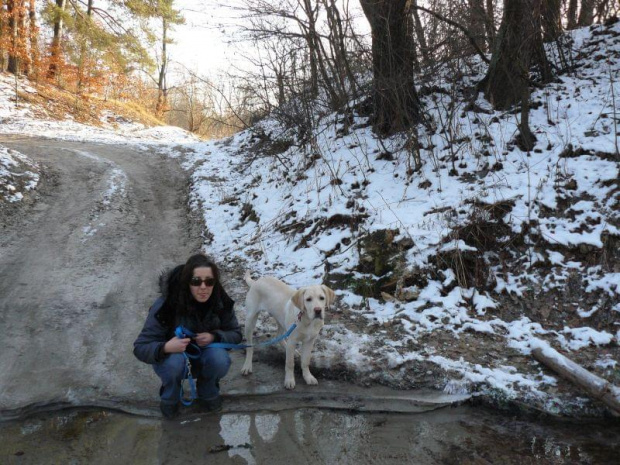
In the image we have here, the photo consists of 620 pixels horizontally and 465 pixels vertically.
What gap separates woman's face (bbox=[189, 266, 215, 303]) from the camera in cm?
334

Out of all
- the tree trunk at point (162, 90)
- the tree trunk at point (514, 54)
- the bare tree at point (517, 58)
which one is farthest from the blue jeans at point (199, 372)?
the tree trunk at point (162, 90)

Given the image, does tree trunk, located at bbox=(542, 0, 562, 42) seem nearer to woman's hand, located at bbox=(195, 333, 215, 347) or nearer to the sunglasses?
the sunglasses

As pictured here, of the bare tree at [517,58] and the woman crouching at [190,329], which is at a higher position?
the bare tree at [517,58]

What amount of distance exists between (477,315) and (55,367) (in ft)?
15.2

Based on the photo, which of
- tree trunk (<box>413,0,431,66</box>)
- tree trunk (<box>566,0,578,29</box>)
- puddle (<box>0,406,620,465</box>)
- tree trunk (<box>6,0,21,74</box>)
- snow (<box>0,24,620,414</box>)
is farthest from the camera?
tree trunk (<box>6,0,21,74</box>)

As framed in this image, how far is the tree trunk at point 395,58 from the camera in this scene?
820 cm

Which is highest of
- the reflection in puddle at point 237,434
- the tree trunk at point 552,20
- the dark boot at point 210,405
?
the tree trunk at point 552,20

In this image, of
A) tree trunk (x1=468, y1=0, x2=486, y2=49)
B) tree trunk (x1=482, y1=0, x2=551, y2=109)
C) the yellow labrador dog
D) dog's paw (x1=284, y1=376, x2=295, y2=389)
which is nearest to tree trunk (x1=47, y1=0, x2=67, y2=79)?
tree trunk (x1=468, y1=0, x2=486, y2=49)

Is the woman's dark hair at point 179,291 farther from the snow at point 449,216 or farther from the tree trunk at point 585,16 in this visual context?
the tree trunk at point 585,16

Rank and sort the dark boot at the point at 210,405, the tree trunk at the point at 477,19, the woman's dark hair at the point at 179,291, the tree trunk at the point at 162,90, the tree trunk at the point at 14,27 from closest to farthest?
the woman's dark hair at the point at 179,291 < the dark boot at the point at 210,405 < the tree trunk at the point at 477,19 < the tree trunk at the point at 14,27 < the tree trunk at the point at 162,90

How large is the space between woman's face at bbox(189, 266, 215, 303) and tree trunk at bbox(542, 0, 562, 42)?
30.3ft

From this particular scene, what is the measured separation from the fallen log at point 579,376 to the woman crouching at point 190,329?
3013 mm

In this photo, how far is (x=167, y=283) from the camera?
3.40m

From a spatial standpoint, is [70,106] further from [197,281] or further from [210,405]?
[210,405]
